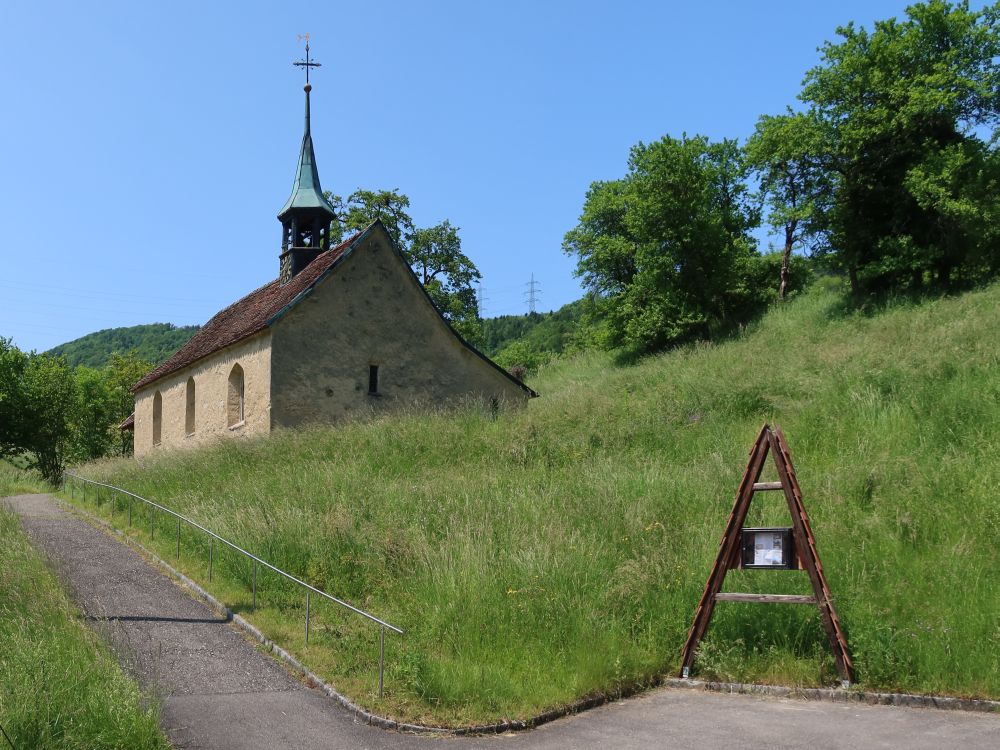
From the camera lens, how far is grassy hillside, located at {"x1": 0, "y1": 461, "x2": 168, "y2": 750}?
575 cm

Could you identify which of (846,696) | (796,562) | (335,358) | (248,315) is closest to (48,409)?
(248,315)

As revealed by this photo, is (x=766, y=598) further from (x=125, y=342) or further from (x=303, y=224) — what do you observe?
(x=125, y=342)

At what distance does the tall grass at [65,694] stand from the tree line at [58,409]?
1412 inches

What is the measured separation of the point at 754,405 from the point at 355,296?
12.9 m

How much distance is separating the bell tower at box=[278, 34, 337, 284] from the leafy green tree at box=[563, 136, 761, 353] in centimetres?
1301

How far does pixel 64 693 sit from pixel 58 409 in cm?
4542

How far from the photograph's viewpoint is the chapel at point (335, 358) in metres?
23.0

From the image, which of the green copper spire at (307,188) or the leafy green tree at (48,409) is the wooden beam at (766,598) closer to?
the green copper spire at (307,188)

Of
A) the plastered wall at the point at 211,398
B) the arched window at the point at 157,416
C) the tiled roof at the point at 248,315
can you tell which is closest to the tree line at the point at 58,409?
the arched window at the point at 157,416

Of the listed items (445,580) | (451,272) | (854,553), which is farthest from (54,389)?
(854,553)

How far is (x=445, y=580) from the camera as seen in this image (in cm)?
921

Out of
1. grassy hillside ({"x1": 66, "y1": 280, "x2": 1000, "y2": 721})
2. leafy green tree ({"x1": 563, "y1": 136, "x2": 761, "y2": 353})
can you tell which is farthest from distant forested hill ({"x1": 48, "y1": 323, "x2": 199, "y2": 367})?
grassy hillside ({"x1": 66, "y1": 280, "x2": 1000, "y2": 721})

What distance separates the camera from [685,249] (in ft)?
109

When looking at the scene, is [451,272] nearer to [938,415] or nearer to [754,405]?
[754,405]
